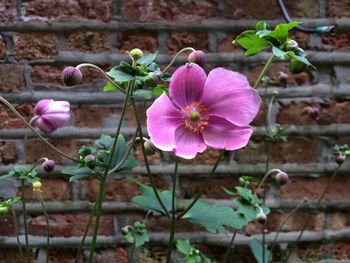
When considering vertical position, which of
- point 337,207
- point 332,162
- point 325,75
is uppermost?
point 325,75

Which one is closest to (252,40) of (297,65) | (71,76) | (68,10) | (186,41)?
(297,65)

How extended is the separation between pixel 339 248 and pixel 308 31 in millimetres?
559

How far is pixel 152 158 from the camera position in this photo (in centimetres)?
103

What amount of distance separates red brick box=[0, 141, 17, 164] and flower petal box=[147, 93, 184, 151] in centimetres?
60

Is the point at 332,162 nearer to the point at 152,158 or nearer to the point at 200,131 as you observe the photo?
the point at 152,158

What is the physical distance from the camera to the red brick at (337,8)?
104cm

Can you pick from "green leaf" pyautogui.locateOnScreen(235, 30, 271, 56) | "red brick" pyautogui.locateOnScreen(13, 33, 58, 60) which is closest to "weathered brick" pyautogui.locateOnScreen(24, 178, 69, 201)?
"red brick" pyautogui.locateOnScreen(13, 33, 58, 60)

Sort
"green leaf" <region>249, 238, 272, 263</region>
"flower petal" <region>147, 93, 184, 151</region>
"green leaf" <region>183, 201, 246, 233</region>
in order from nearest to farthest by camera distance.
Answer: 1. "flower petal" <region>147, 93, 184, 151</region>
2. "green leaf" <region>183, 201, 246, 233</region>
3. "green leaf" <region>249, 238, 272, 263</region>

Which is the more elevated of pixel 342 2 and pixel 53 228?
pixel 342 2

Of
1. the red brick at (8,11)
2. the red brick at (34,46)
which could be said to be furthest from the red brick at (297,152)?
the red brick at (8,11)

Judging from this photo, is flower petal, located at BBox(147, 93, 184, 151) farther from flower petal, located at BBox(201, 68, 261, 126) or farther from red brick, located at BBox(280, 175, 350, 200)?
red brick, located at BBox(280, 175, 350, 200)

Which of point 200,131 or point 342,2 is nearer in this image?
point 200,131

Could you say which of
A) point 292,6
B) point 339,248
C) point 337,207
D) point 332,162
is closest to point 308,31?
point 292,6

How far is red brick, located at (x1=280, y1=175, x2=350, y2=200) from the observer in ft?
3.47
